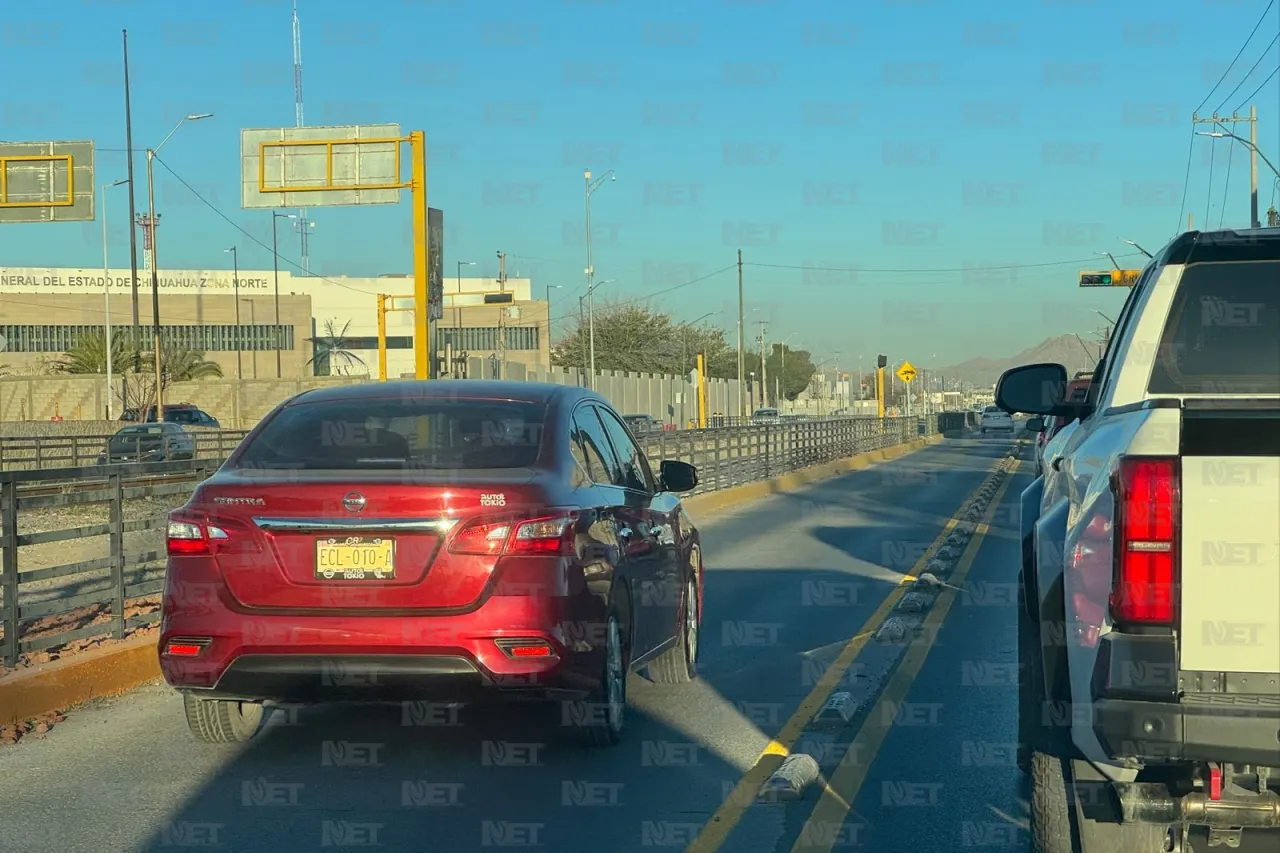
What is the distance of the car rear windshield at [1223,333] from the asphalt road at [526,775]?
2058 millimetres

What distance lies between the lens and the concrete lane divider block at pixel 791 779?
597cm

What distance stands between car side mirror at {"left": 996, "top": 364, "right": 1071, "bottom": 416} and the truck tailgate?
231 cm

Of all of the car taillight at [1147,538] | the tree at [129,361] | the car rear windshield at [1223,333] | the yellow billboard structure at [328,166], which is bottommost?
the car taillight at [1147,538]

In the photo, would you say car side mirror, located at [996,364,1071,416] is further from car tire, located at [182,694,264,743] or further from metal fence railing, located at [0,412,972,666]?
metal fence railing, located at [0,412,972,666]

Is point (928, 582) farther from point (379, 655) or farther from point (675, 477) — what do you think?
point (379, 655)

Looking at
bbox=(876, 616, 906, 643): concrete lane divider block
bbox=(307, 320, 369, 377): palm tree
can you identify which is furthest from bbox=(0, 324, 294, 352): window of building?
bbox=(876, 616, 906, 643): concrete lane divider block

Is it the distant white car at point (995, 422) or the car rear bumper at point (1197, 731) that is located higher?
the car rear bumper at point (1197, 731)

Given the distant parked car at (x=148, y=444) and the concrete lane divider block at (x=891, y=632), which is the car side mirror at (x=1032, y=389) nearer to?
the concrete lane divider block at (x=891, y=632)

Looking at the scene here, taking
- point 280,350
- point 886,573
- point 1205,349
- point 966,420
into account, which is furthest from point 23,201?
point 966,420

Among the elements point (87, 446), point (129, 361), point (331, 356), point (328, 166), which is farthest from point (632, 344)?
point (328, 166)

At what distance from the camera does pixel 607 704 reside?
6.72 meters

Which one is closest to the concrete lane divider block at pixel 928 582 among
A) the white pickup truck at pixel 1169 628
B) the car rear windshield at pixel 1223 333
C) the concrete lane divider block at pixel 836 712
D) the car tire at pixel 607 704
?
the concrete lane divider block at pixel 836 712

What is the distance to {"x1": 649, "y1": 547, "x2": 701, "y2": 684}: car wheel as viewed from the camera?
8586 millimetres

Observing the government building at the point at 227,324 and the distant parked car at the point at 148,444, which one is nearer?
the distant parked car at the point at 148,444
